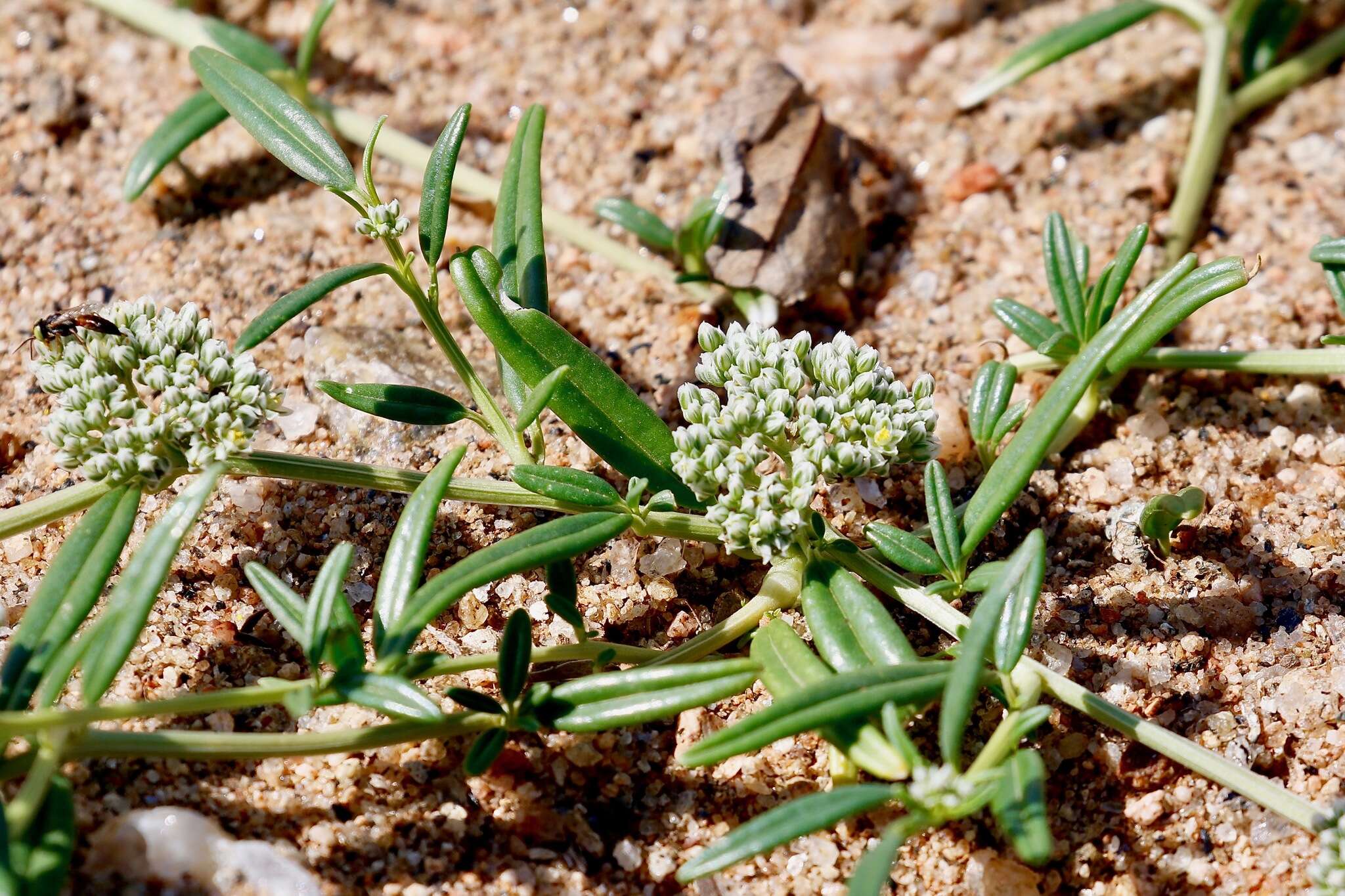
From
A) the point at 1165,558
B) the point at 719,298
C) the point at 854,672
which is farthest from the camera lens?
the point at 719,298

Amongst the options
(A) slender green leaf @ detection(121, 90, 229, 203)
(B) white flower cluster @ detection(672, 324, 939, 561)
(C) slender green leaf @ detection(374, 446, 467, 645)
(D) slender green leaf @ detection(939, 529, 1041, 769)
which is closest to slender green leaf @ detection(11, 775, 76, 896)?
(C) slender green leaf @ detection(374, 446, 467, 645)

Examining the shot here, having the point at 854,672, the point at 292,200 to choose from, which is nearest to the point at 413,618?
the point at 854,672

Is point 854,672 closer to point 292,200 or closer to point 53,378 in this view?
point 53,378

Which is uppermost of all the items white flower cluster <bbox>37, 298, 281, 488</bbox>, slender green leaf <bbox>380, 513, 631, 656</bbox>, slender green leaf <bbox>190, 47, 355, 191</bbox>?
slender green leaf <bbox>190, 47, 355, 191</bbox>

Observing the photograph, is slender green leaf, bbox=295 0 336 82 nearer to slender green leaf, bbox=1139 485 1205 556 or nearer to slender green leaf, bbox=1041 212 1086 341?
slender green leaf, bbox=1041 212 1086 341

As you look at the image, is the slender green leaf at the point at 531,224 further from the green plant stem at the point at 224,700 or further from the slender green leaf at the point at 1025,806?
the slender green leaf at the point at 1025,806

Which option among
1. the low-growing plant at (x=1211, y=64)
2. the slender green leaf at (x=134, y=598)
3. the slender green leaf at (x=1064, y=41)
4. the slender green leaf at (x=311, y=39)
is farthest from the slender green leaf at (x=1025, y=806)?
the slender green leaf at (x=311, y=39)

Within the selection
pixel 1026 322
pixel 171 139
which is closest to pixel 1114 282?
pixel 1026 322
